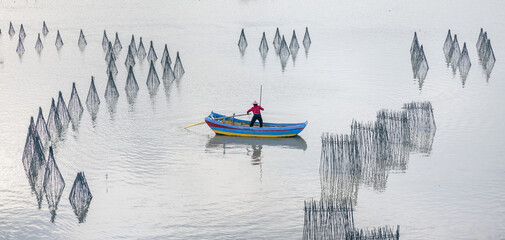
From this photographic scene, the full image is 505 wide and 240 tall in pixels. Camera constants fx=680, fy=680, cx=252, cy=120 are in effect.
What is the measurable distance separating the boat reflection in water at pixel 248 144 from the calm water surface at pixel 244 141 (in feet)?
0.37

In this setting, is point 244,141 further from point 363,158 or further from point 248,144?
point 363,158

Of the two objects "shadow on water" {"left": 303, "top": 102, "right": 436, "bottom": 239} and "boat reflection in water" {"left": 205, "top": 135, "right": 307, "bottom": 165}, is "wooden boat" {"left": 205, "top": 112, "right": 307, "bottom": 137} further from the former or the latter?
"shadow on water" {"left": 303, "top": 102, "right": 436, "bottom": 239}

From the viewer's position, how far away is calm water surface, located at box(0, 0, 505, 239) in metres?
25.7

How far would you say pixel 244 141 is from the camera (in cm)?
3562

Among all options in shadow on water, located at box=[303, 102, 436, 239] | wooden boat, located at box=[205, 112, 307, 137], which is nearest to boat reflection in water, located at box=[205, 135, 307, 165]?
wooden boat, located at box=[205, 112, 307, 137]

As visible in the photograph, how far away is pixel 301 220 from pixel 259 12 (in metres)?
Answer: 82.5

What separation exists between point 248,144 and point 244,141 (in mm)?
561

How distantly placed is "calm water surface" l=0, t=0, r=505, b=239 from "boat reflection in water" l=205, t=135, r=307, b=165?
0.37 ft

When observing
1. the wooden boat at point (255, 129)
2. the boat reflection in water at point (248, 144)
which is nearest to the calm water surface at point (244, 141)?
the boat reflection in water at point (248, 144)

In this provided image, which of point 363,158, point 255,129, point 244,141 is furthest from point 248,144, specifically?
point 363,158

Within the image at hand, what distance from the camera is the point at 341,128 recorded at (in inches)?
1496

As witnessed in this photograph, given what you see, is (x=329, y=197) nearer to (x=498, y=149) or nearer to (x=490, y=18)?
(x=498, y=149)

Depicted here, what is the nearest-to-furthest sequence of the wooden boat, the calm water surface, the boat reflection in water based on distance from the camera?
the calm water surface
the boat reflection in water
the wooden boat

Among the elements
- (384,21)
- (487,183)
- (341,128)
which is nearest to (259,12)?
(384,21)
